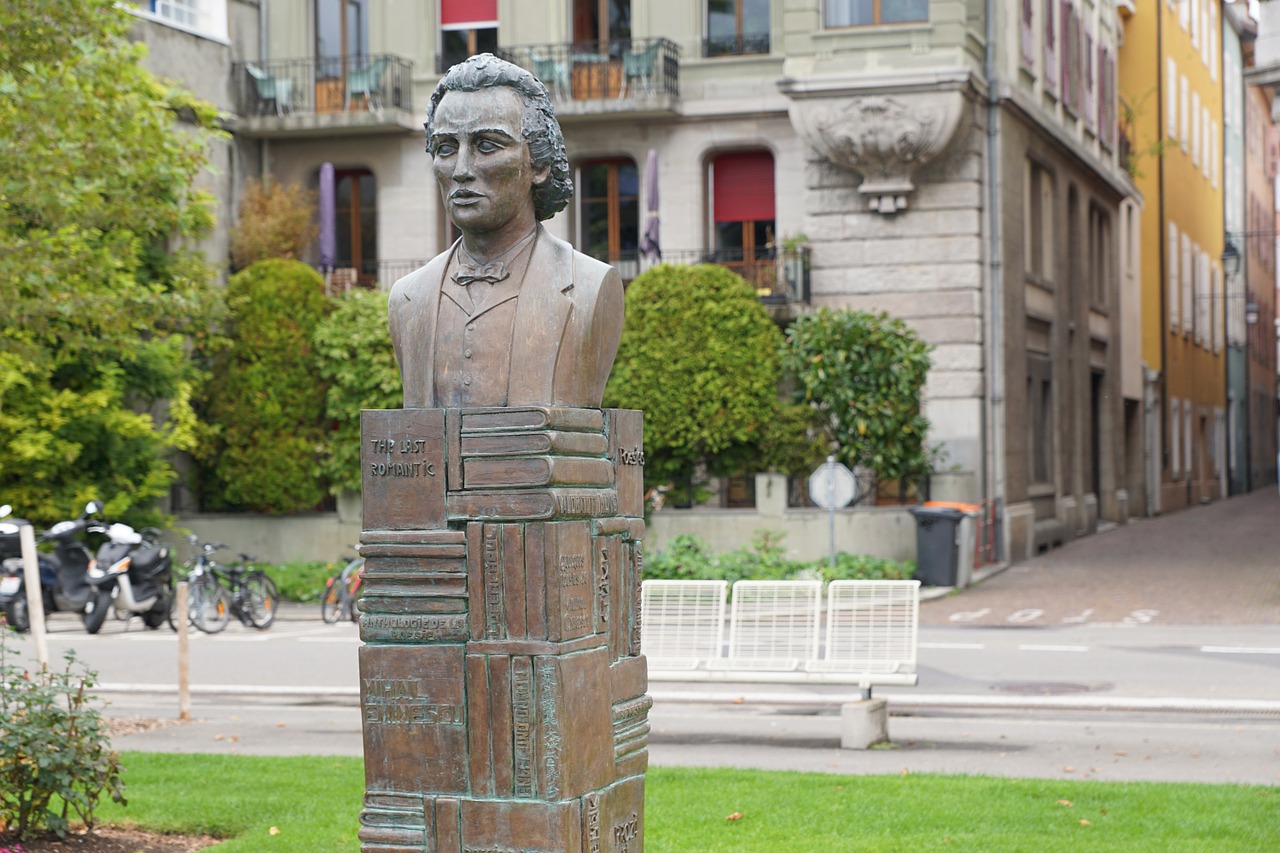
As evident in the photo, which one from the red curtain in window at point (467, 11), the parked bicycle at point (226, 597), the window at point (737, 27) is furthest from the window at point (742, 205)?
the parked bicycle at point (226, 597)

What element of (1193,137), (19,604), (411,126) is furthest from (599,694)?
(1193,137)

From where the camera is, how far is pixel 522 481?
6312 mm

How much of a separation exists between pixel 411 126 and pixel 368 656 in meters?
24.9

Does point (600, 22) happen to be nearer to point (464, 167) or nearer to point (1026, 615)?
point (1026, 615)

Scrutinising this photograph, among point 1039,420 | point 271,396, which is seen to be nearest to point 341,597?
point 271,396

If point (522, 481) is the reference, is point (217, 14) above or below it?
above

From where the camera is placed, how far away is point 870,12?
2775 cm

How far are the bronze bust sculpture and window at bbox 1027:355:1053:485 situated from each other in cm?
2579

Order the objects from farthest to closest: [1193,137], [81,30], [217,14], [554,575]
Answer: [1193,137], [217,14], [81,30], [554,575]

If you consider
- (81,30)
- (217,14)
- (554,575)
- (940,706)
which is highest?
(217,14)

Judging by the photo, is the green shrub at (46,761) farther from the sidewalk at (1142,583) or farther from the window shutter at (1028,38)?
the window shutter at (1028,38)

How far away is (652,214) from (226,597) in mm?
10681

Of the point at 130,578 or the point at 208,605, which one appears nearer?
the point at 130,578

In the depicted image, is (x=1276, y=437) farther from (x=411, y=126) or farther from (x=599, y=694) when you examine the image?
(x=599, y=694)
